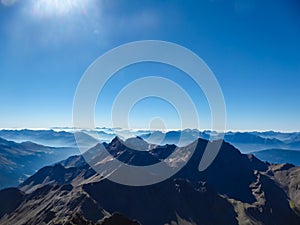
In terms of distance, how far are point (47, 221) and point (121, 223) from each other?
3882 inches

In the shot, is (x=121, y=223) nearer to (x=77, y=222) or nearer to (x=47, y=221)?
(x=77, y=222)

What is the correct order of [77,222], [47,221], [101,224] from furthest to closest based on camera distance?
[47,221] → [101,224] → [77,222]

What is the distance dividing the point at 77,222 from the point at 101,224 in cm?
1512

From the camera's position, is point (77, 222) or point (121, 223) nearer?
point (77, 222)

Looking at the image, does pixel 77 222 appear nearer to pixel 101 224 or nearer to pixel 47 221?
pixel 101 224

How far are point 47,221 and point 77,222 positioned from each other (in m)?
111

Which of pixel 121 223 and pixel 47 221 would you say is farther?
pixel 47 221

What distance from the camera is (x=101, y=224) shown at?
370ft

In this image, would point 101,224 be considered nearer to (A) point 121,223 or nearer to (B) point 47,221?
(A) point 121,223

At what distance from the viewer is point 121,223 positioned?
120m

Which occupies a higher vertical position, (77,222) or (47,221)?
(77,222)

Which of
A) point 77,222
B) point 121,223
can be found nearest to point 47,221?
point 121,223

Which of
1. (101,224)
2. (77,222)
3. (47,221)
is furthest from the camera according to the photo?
(47,221)

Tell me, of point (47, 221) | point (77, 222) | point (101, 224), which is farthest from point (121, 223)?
point (47, 221)
